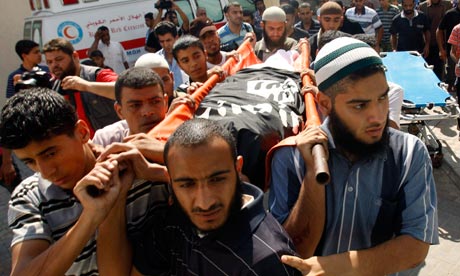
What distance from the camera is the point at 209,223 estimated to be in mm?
1346

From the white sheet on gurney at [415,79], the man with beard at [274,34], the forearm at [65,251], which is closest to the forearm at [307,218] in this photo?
the forearm at [65,251]

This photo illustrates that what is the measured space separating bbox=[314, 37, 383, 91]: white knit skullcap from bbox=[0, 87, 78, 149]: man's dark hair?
1.01m

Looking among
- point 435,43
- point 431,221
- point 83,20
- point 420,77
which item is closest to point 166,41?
point 83,20

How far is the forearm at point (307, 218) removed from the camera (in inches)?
59.1

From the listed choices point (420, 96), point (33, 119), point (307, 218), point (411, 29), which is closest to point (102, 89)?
point (33, 119)

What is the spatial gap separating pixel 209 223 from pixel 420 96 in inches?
147

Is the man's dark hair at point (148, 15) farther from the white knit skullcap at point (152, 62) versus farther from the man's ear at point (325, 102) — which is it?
the man's ear at point (325, 102)

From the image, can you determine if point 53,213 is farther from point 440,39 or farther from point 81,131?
point 440,39

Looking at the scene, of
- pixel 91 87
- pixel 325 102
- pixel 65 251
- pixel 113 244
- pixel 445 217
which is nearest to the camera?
pixel 65 251

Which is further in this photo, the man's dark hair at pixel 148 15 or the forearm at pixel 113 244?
the man's dark hair at pixel 148 15

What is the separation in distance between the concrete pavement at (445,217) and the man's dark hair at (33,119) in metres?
2.84

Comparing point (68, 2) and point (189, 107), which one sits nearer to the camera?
point (189, 107)

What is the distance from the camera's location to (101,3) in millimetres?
7008

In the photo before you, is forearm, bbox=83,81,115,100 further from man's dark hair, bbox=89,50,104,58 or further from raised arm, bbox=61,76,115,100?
man's dark hair, bbox=89,50,104,58
